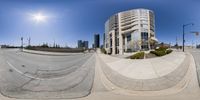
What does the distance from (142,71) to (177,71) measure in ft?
10.2

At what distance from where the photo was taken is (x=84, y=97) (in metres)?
11.8

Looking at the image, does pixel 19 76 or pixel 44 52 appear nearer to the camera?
pixel 19 76

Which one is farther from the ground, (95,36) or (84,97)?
(95,36)

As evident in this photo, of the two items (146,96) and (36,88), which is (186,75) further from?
(36,88)

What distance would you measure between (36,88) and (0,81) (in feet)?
12.3

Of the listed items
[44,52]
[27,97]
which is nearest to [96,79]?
[27,97]

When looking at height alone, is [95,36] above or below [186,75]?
above

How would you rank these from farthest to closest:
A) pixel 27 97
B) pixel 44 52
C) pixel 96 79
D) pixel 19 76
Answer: pixel 44 52
pixel 19 76
pixel 96 79
pixel 27 97

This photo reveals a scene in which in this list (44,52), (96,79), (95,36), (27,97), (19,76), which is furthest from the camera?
(44,52)

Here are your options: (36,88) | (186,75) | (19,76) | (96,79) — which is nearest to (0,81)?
(19,76)

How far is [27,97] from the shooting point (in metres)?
11.7

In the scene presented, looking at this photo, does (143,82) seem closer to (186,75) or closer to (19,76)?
(186,75)

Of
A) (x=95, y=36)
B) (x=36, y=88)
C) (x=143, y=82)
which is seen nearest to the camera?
(x=36, y=88)

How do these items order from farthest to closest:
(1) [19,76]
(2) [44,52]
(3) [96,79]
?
(2) [44,52]
(1) [19,76]
(3) [96,79]
